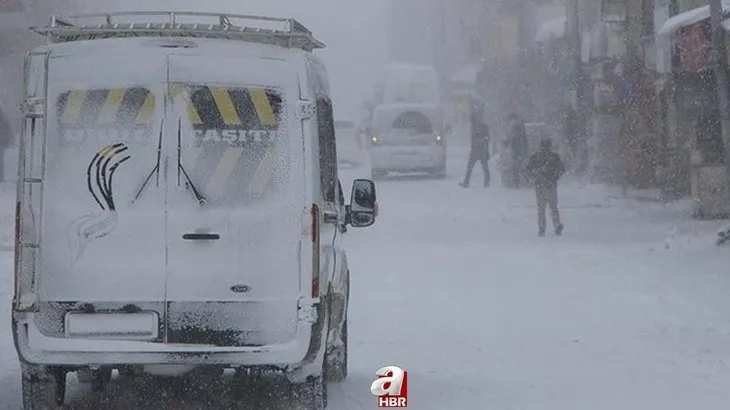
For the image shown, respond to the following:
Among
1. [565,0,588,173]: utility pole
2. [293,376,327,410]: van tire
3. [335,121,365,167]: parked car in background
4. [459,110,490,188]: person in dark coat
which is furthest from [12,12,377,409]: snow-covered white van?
[335,121,365,167]: parked car in background

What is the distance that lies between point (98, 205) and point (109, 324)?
640 mm

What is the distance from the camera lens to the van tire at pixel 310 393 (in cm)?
816

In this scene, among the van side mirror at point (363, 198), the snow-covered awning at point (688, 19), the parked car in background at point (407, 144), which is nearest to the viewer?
the van side mirror at point (363, 198)

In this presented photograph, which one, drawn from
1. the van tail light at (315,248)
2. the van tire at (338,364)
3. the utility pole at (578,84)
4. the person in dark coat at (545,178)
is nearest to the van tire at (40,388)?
the van tail light at (315,248)

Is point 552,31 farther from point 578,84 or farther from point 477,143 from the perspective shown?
point 477,143

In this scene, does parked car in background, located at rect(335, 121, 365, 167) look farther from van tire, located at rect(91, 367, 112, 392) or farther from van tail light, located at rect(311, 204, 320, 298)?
van tail light, located at rect(311, 204, 320, 298)

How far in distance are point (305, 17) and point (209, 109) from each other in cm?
11526

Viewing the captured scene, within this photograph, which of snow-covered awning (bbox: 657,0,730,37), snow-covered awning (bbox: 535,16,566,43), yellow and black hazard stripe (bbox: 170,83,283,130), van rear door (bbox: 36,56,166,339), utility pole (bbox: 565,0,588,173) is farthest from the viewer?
snow-covered awning (bbox: 535,16,566,43)

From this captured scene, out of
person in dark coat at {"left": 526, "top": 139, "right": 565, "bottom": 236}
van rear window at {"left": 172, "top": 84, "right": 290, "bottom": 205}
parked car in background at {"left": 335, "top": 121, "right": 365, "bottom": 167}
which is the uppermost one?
parked car in background at {"left": 335, "top": 121, "right": 365, "bottom": 167}

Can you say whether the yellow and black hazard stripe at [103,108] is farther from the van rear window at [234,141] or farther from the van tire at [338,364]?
the van tire at [338,364]

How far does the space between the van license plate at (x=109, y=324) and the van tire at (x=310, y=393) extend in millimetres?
940

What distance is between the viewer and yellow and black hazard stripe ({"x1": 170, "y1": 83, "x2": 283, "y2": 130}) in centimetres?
777

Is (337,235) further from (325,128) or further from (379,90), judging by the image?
(379,90)

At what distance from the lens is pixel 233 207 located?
25.5ft
